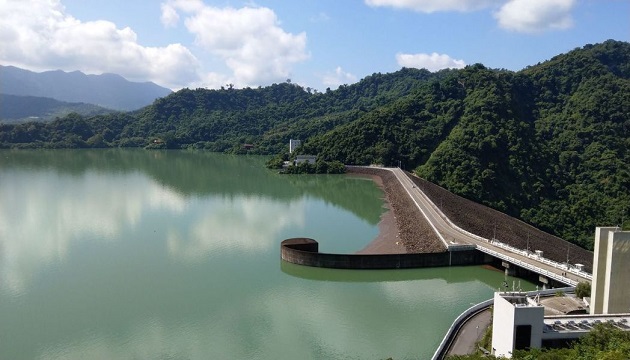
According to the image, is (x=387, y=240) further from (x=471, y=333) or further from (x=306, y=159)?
(x=306, y=159)

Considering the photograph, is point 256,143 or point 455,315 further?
point 256,143

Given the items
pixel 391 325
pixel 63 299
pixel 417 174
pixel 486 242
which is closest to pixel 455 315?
pixel 391 325

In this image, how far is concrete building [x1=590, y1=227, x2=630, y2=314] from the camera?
16.9 metres

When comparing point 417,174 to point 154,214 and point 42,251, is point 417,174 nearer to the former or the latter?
point 154,214

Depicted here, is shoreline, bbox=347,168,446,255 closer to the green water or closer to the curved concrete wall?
the curved concrete wall

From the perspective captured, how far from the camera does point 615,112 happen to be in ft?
206

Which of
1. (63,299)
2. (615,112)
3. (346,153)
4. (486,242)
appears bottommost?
(63,299)

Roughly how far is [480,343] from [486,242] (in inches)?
590

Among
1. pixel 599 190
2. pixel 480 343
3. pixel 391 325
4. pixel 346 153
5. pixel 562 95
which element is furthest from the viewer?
pixel 346 153

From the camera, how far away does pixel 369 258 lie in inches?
1107

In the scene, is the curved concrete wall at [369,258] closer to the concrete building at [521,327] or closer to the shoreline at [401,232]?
the shoreline at [401,232]

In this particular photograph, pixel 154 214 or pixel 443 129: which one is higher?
pixel 443 129

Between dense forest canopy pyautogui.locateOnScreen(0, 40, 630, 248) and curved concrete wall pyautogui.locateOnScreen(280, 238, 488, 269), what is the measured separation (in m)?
9.15

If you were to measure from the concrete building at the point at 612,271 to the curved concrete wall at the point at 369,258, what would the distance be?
11818 mm
